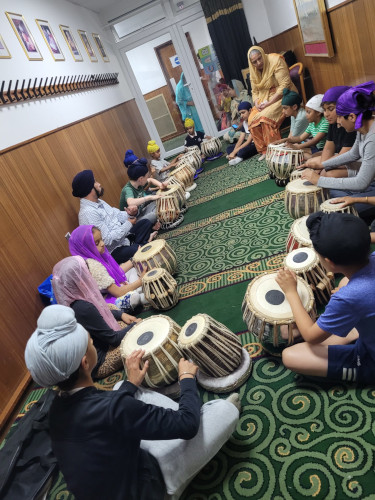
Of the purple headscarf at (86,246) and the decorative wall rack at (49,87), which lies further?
the decorative wall rack at (49,87)

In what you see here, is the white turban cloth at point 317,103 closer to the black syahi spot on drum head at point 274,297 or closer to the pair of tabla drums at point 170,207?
the pair of tabla drums at point 170,207

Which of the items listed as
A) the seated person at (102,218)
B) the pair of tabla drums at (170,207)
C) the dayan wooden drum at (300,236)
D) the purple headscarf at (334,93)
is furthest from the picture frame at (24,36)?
the dayan wooden drum at (300,236)

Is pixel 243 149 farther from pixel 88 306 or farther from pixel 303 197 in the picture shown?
pixel 88 306

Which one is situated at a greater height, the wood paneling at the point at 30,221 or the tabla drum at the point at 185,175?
the wood paneling at the point at 30,221

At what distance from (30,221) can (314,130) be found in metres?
2.89

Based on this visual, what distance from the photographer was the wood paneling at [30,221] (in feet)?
8.66

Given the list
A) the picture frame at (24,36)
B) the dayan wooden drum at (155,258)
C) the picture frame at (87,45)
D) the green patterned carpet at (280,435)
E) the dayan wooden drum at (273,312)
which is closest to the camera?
the green patterned carpet at (280,435)

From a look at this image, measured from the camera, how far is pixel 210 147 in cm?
632

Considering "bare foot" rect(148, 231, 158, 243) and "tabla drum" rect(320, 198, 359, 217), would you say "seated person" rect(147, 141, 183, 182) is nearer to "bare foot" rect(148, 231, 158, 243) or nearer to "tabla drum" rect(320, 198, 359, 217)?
"bare foot" rect(148, 231, 158, 243)

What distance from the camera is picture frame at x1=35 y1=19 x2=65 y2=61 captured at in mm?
4320

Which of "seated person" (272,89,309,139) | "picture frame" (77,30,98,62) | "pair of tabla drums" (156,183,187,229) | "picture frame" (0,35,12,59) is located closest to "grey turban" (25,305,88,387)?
"pair of tabla drums" (156,183,187,229)

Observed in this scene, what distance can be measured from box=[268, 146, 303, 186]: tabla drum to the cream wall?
2539 mm

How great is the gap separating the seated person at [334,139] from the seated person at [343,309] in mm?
1638

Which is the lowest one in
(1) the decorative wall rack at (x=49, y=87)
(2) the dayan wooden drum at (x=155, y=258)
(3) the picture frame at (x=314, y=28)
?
(2) the dayan wooden drum at (x=155, y=258)
